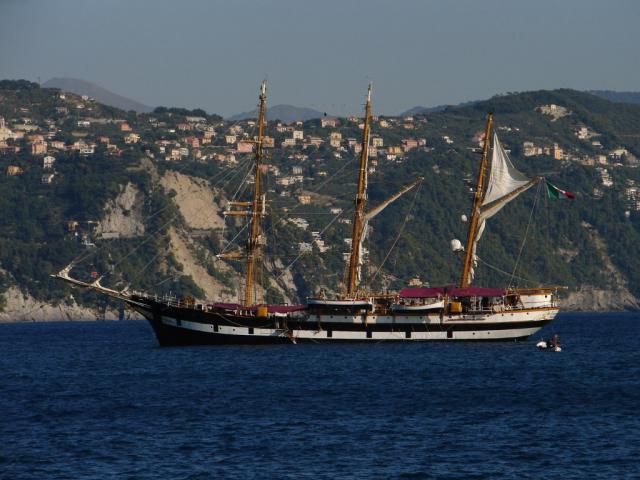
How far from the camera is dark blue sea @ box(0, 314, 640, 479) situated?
5050 cm

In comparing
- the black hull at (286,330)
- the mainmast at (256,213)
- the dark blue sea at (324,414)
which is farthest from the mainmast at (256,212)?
the dark blue sea at (324,414)

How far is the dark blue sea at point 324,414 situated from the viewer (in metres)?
50.5

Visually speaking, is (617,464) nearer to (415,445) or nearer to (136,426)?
(415,445)

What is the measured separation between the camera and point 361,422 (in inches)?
2402

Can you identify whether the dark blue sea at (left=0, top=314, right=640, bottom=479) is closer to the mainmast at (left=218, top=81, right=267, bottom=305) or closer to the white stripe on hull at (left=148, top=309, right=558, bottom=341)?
the white stripe on hull at (left=148, top=309, right=558, bottom=341)

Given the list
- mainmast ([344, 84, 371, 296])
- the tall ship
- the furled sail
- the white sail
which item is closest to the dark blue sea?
the tall ship

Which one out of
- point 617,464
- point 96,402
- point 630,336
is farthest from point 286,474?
point 630,336

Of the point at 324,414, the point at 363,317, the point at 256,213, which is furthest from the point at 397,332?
the point at 324,414

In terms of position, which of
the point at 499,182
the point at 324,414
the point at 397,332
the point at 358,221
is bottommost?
the point at 324,414

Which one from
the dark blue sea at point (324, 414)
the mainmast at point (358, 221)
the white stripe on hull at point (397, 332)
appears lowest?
the dark blue sea at point (324, 414)

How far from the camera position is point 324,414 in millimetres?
63781

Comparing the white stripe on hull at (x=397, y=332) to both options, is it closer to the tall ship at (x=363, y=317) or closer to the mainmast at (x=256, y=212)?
the tall ship at (x=363, y=317)

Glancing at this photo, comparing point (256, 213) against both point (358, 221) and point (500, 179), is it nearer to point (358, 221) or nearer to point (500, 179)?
point (358, 221)

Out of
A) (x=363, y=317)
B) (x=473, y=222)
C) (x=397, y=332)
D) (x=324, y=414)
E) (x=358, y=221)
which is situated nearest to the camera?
(x=324, y=414)
